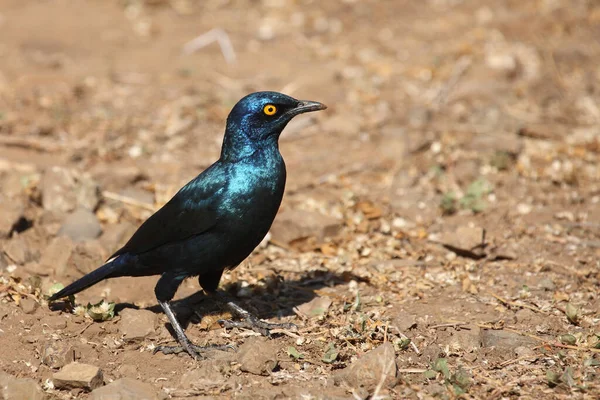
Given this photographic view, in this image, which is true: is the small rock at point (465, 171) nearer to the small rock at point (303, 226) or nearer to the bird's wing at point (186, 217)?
the small rock at point (303, 226)

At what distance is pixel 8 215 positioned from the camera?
5910 mm

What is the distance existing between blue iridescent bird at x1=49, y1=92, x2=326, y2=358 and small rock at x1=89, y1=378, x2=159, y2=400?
19.8 inches

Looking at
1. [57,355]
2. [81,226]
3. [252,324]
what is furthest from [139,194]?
[57,355]

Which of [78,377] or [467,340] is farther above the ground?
[78,377]

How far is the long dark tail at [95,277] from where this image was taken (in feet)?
16.2

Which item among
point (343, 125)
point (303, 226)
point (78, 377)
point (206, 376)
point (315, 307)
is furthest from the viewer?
point (343, 125)

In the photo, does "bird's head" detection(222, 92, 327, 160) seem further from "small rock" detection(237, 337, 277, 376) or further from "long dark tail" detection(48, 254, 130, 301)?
"small rock" detection(237, 337, 277, 376)

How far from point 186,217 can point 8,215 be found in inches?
71.3

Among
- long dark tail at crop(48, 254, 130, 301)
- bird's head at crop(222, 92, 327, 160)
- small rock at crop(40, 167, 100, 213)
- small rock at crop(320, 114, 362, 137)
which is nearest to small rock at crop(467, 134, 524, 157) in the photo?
small rock at crop(320, 114, 362, 137)

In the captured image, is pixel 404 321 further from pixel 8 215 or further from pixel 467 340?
pixel 8 215

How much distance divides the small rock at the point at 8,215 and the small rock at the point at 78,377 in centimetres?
192

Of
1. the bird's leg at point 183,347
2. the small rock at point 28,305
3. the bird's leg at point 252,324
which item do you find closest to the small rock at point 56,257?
the small rock at point 28,305

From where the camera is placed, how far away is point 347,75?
30.8 feet

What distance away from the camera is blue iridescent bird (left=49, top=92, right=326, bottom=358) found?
463cm
